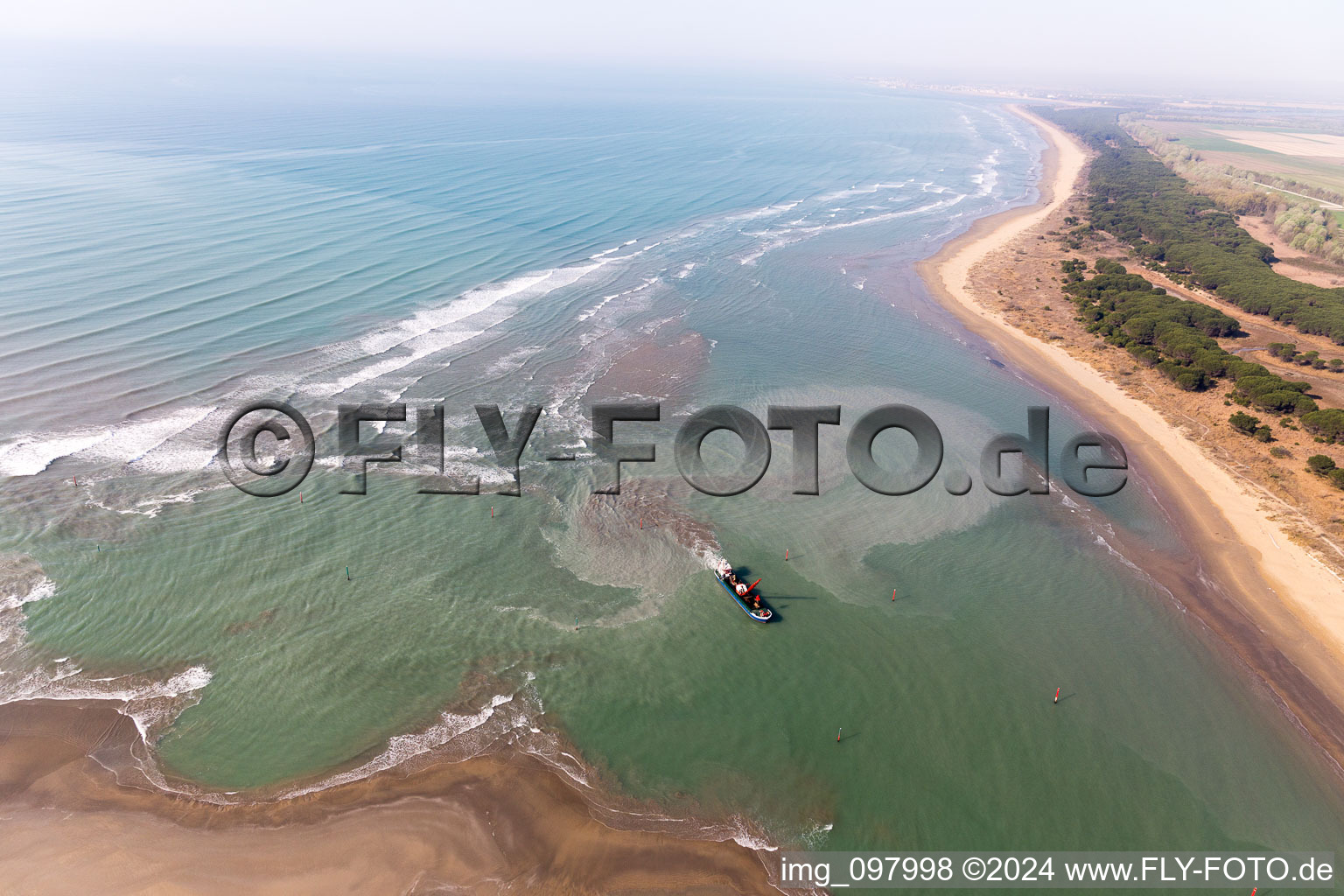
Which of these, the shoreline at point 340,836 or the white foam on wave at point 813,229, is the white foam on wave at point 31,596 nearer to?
the shoreline at point 340,836

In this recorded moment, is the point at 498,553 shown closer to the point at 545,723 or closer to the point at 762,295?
the point at 545,723

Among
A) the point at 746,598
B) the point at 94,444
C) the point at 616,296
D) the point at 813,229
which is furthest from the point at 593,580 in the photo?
Result: the point at 813,229

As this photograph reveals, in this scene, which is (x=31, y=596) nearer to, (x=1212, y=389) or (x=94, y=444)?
(x=94, y=444)

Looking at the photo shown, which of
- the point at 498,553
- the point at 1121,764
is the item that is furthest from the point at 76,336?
the point at 1121,764

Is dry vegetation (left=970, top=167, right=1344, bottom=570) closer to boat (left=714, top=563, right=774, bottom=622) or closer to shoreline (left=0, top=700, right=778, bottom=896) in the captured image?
boat (left=714, top=563, right=774, bottom=622)

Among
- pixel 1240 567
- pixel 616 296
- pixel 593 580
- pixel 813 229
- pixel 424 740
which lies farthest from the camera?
pixel 813 229

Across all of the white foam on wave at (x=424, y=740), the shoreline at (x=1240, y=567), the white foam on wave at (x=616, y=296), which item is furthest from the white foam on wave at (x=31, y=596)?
the shoreline at (x=1240, y=567)
